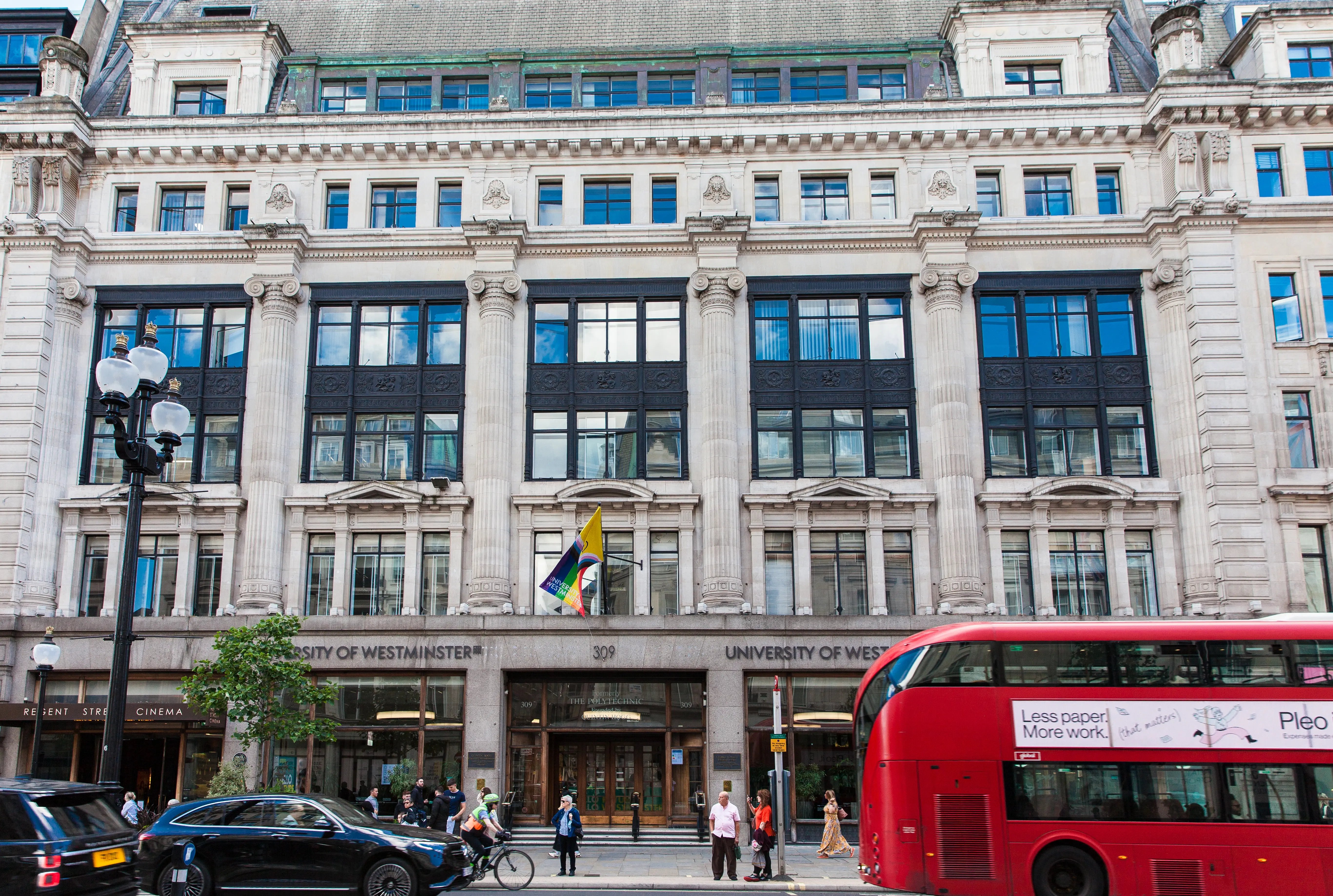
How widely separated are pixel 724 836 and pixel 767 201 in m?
20.9

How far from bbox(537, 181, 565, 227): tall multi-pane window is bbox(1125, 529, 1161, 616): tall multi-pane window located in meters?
20.5

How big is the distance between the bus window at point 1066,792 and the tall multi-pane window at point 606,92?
2781 cm

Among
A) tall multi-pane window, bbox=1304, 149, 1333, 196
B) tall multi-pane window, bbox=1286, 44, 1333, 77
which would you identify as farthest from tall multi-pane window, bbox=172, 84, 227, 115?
tall multi-pane window, bbox=1304, 149, 1333, 196

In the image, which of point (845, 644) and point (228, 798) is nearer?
point (228, 798)

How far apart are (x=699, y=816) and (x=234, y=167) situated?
83.4 feet

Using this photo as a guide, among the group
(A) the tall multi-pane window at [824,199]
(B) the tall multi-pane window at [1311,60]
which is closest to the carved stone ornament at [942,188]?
(A) the tall multi-pane window at [824,199]

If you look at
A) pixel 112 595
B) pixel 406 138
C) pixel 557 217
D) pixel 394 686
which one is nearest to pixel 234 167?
pixel 406 138

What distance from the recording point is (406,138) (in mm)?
35344

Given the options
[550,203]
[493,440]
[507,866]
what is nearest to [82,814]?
[507,866]

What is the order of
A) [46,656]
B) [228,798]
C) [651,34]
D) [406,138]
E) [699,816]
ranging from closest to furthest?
[228,798] < [46,656] < [699,816] < [406,138] < [651,34]

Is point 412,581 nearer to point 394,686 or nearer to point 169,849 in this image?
point 394,686

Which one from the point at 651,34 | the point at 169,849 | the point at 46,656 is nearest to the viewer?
the point at 169,849

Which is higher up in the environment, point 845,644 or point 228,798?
point 845,644

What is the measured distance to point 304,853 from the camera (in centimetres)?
1727
